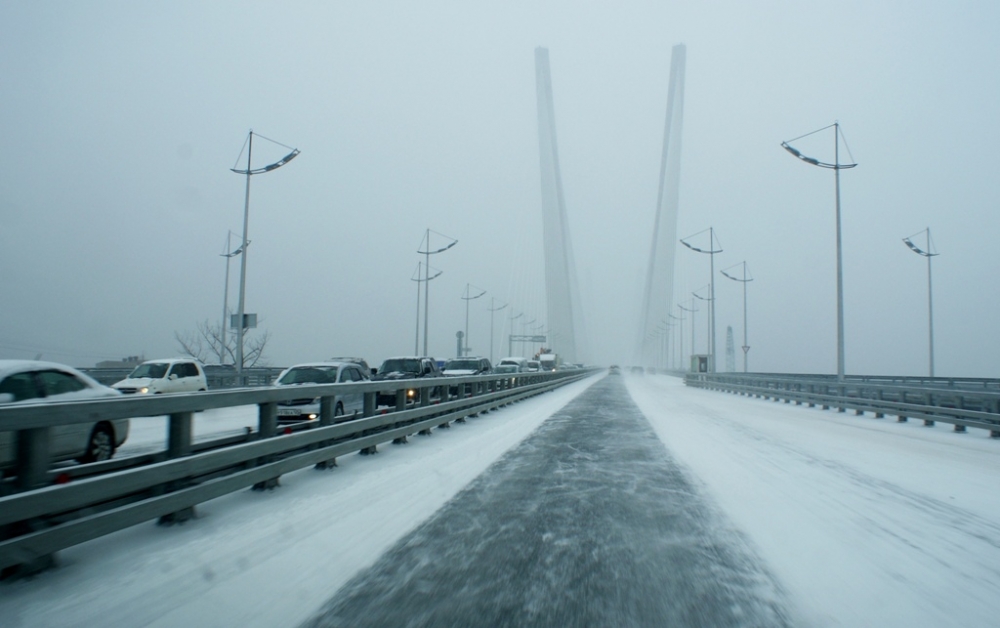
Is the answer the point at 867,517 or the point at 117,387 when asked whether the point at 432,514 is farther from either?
the point at 117,387

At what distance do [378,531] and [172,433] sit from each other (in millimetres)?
1892

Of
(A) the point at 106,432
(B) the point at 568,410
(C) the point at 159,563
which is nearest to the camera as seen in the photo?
(C) the point at 159,563

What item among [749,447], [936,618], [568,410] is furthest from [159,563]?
[568,410]

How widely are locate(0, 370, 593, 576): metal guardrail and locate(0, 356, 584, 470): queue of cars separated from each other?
268mm

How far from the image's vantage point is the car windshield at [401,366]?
24359 millimetres

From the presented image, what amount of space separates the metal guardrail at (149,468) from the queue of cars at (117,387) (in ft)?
0.88

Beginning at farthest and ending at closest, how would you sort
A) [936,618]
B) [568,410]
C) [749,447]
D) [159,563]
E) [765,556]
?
[568,410] → [749,447] → [765,556] → [159,563] → [936,618]

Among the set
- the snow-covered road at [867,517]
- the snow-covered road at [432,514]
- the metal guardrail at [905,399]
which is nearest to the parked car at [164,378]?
the snow-covered road at [432,514]

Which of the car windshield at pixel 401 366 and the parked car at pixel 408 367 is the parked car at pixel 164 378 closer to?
the parked car at pixel 408 367

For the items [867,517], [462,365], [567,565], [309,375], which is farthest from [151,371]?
[867,517]

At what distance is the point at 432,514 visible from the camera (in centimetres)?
683

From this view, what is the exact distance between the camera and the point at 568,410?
868 inches

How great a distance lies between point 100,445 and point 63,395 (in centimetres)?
133

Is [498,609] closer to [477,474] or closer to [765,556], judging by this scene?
[765,556]
